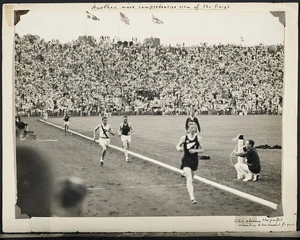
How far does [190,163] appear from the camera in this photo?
A: 1827 millimetres

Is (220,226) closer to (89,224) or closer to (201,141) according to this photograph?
(201,141)

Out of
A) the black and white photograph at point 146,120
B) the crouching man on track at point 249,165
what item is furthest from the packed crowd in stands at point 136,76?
the crouching man on track at point 249,165

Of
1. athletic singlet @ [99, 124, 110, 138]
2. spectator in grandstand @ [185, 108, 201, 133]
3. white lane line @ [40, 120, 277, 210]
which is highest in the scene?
spectator in grandstand @ [185, 108, 201, 133]

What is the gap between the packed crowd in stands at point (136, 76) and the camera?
6.01 feet

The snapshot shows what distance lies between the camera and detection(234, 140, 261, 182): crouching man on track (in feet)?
5.98

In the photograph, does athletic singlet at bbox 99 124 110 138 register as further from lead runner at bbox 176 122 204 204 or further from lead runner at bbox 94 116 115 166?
lead runner at bbox 176 122 204 204

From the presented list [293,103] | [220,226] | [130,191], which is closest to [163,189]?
[130,191]

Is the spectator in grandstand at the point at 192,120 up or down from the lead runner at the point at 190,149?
up

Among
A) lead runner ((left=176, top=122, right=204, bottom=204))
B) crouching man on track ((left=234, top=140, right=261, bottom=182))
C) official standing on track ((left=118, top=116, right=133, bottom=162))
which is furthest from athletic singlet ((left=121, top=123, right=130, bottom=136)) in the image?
crouching man on track ((left=234, top=140, right=261, bottom=182))

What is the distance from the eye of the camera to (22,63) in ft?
6.02

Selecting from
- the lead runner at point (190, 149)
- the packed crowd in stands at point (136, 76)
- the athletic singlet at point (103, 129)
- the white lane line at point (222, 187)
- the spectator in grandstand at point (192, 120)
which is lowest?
the white lane line at point (222, 187)

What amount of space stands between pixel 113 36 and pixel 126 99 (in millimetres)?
209

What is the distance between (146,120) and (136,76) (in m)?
0.15

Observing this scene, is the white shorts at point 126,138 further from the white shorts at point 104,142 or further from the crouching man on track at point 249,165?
the crouching man on track at point 249,165
